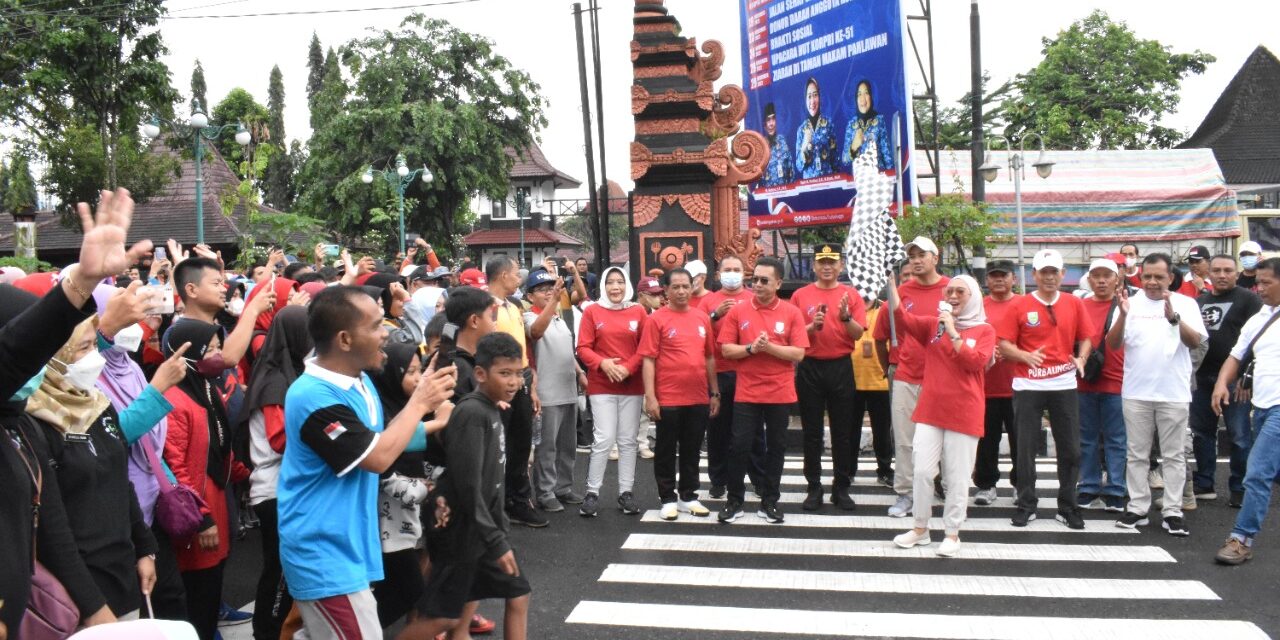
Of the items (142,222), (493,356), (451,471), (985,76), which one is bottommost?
(451,471)

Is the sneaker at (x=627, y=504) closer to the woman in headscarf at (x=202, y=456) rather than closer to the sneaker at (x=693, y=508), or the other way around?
the sneaker at (x=693, y=508)

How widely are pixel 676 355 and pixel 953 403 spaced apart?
83.1 inches

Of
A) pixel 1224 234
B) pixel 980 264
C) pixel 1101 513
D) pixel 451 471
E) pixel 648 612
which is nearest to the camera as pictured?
pixel 451 471

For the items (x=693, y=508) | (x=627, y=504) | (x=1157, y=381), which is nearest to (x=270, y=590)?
(x=627, y=504)

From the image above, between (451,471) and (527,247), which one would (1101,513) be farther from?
(527,247)

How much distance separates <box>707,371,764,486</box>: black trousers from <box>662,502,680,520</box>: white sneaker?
0.69 metres

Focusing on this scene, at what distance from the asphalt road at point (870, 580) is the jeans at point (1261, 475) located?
0.26 metres

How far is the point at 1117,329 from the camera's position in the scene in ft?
23.8

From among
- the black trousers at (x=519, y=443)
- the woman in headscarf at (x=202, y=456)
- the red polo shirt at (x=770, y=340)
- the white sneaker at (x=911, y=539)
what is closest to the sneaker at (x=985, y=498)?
the white sneaker at (x=911, y=539)

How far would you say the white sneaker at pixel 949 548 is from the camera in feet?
21.5

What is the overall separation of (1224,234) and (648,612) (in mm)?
19848

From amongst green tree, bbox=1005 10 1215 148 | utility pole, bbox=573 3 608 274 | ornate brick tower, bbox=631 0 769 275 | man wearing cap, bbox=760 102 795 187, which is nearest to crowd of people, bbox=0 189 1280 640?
ornate brick tower, bbox=631 0 769 275

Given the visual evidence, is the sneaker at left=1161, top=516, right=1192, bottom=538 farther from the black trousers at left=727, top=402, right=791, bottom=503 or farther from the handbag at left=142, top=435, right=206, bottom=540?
the handbag at left=142, top=435, right=206, bottom=540

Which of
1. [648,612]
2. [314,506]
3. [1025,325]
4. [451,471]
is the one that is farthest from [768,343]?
[314,506]
